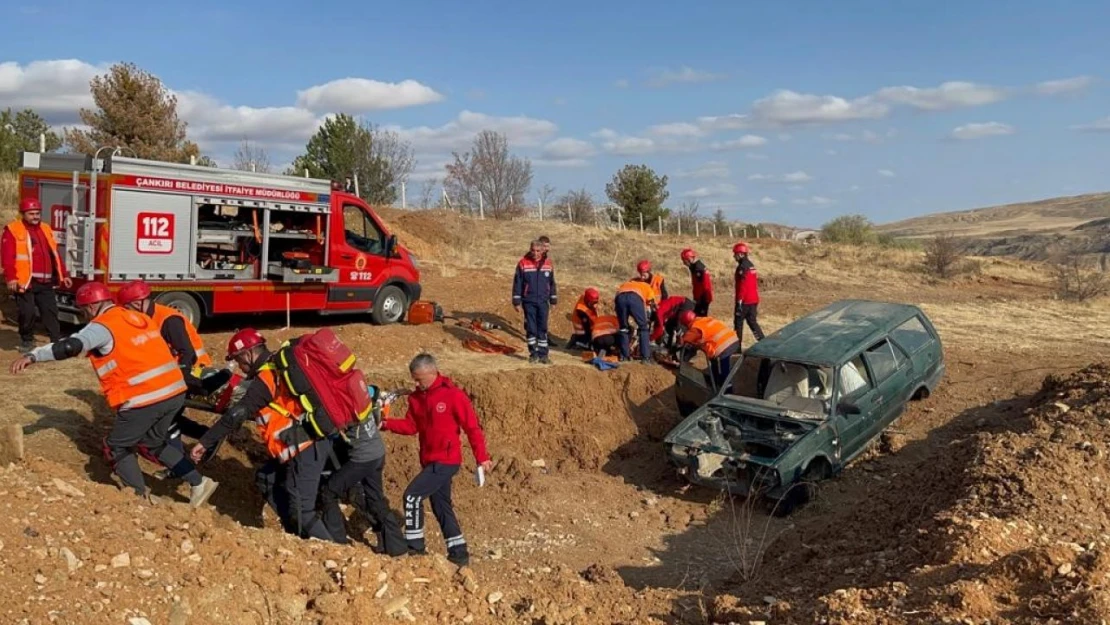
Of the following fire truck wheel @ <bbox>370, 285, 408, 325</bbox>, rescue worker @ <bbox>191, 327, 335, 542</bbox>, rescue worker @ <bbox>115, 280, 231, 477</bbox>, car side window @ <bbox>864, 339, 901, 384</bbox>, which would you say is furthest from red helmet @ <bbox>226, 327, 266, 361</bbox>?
fire truck wheel @ <bbox>370, 285, 408, 325</bbox>

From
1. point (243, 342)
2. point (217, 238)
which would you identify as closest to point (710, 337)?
point (243, 342)

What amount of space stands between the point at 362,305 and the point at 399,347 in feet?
5.27

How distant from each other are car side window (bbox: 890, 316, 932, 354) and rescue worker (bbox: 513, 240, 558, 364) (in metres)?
4.29

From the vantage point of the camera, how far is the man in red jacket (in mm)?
6395

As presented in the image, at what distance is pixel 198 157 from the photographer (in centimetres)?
2788

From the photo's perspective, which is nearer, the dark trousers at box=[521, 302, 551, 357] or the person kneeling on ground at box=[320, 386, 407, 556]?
the person kneeling on ground at box=[320, 386, 407, 556]

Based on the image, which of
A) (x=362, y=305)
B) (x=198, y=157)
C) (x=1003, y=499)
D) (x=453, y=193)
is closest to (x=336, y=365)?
(x=1003, y=499)

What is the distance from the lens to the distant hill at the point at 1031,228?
59.1 meters

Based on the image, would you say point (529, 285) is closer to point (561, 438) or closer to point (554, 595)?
point (561, 438)

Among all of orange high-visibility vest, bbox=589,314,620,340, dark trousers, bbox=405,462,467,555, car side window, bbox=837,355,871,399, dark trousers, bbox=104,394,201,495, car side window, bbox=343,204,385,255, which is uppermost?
car side window, bbox=343,204,385,255

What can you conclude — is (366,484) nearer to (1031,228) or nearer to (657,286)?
(657,286)

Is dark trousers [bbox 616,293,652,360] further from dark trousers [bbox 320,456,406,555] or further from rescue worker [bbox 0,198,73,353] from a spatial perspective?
rescue worker [bbox 0,198,73,353]

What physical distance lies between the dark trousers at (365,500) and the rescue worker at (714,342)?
474 cm

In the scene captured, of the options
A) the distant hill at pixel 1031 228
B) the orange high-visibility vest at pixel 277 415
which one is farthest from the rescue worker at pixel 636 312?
Answer: the distant hill at pixel 1031 228
